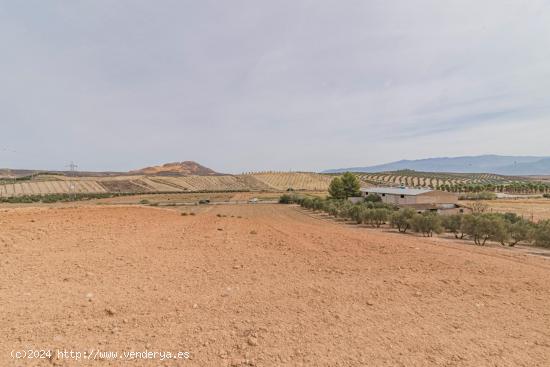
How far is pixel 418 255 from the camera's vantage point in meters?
11.1

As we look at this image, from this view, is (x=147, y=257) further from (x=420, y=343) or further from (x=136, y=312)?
(x=420, y=343)

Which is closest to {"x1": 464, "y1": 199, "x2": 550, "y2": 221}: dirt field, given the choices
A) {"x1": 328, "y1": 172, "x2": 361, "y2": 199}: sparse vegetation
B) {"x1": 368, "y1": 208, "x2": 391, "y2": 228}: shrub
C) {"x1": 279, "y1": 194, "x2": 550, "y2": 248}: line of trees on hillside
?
{"x1": 279, "y1": 194, "x2": 550, "y2": 248}: line of trees on hillside

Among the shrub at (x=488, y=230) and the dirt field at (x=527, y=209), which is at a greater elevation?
the shrub at (x=488, y=230)

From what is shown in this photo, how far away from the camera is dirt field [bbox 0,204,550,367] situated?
4.75 m

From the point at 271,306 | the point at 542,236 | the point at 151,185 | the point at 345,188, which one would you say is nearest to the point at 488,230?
the point at 542,236

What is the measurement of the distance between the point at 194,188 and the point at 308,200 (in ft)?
336

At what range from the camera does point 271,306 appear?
630 centimetres

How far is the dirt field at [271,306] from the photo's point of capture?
4.75 m

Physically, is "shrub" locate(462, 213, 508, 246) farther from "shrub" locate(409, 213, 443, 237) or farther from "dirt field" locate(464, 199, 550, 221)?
"dirt field" locate(464, 199, 550, 221)

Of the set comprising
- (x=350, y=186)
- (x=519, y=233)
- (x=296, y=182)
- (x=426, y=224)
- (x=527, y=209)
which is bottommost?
(x=527, y=209)

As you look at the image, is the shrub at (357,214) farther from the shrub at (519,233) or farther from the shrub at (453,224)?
the shrub at (519,233)

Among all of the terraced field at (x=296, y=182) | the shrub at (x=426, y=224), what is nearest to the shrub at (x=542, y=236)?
the shrub at (x=426, y=224)

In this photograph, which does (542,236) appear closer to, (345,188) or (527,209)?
(345,188)

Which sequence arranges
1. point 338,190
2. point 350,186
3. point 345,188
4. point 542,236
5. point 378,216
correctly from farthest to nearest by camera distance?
point 350,186, point 345,188, point 338,190, point 378,216, point 542,236
